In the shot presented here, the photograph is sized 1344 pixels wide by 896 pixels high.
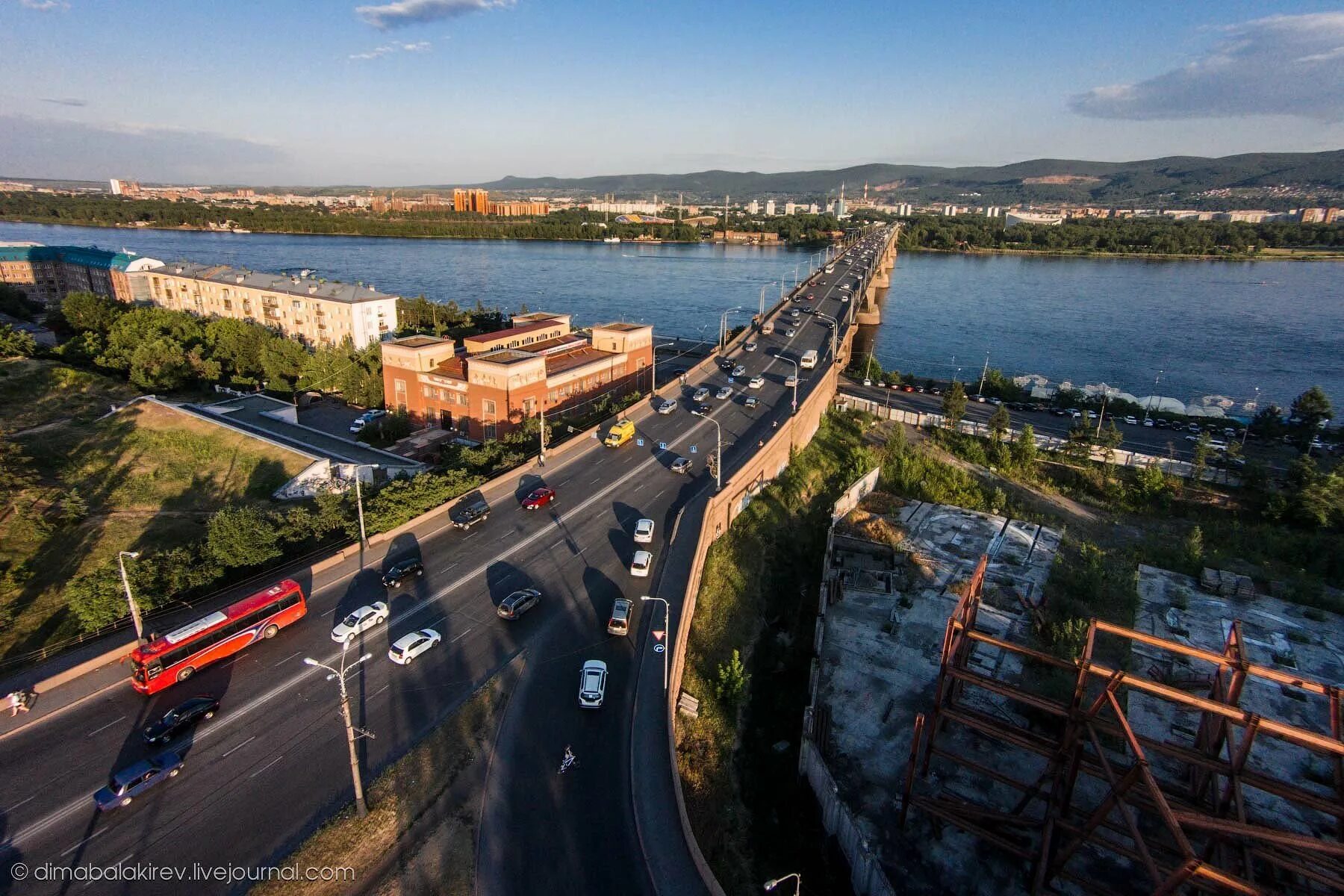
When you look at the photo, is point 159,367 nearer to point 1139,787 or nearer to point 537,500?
point 537,500

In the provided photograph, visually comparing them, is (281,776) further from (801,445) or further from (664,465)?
(801,445)

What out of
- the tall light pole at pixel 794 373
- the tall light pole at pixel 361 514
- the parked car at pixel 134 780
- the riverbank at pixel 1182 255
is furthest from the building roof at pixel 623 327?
the riverbank at pixel 1182 255

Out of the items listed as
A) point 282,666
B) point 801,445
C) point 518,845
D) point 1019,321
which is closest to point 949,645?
point 518,845

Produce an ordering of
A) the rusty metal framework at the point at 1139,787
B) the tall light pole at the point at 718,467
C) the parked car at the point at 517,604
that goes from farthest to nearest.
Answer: the tall light pole at the point at 718,467 < the parked car at the point at 517,604 < the rusty metal framework at the point at 1139,787

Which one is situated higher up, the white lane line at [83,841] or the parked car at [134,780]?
the parked car at [134,780]

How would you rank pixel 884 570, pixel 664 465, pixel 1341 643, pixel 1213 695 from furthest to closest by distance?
pixel 664 465
pixel 884 570
pixel 1341 643
pixel 1213 695

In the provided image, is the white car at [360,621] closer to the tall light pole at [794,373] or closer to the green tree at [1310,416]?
the tall light pole at [794,373]

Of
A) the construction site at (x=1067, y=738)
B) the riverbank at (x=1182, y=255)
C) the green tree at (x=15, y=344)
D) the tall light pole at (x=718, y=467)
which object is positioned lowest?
the construction site at (x=1067, y=738)
